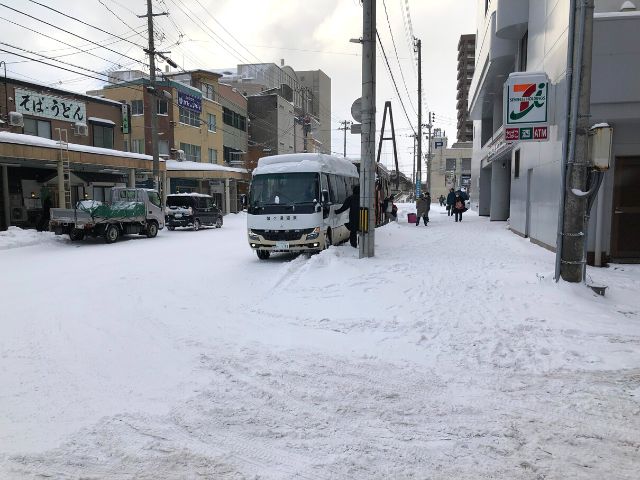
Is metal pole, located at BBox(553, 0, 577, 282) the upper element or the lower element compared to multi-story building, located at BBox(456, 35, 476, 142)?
lower

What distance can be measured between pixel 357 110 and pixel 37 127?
21811 mm

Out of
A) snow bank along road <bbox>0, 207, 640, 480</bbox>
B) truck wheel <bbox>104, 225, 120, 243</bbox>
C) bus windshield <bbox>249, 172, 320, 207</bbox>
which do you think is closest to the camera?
snow bank along road <bbox>0, 207, 640, 480</bbox>

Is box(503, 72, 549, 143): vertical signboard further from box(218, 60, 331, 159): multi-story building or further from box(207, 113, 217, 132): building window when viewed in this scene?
box(218, 60, 331, 159): multi-story building

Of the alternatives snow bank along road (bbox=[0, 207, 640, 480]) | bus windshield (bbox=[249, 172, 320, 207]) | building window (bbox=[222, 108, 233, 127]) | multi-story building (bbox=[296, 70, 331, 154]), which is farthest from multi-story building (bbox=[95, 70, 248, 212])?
multi-story building (bbox=[296, 70, 331, 154])

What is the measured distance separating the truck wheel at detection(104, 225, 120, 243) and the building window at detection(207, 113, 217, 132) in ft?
88.1

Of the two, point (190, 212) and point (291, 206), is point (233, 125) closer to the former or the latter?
point (190, 212)

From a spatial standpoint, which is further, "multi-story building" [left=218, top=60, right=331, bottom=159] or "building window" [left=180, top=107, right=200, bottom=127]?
"multi-story building" [left=218, top=60, right=331, bottom=159]

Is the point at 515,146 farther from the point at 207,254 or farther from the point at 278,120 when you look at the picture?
the point at 278,120

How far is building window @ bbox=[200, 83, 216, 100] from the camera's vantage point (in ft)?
143

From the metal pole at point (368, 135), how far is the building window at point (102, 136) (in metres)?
24.1

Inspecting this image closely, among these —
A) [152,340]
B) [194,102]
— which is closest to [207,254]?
[152,340]

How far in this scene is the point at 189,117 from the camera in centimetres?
4044

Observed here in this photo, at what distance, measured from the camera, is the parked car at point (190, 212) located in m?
25.0

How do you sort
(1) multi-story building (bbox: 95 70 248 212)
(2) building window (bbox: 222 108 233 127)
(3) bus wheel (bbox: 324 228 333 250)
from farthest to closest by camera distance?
(2) building window (bbox: 222 108 233 127), (1) multi-story building (bbox: 95 70 248 212), (3) bus wheel (bbox: 324 228 333 250)
